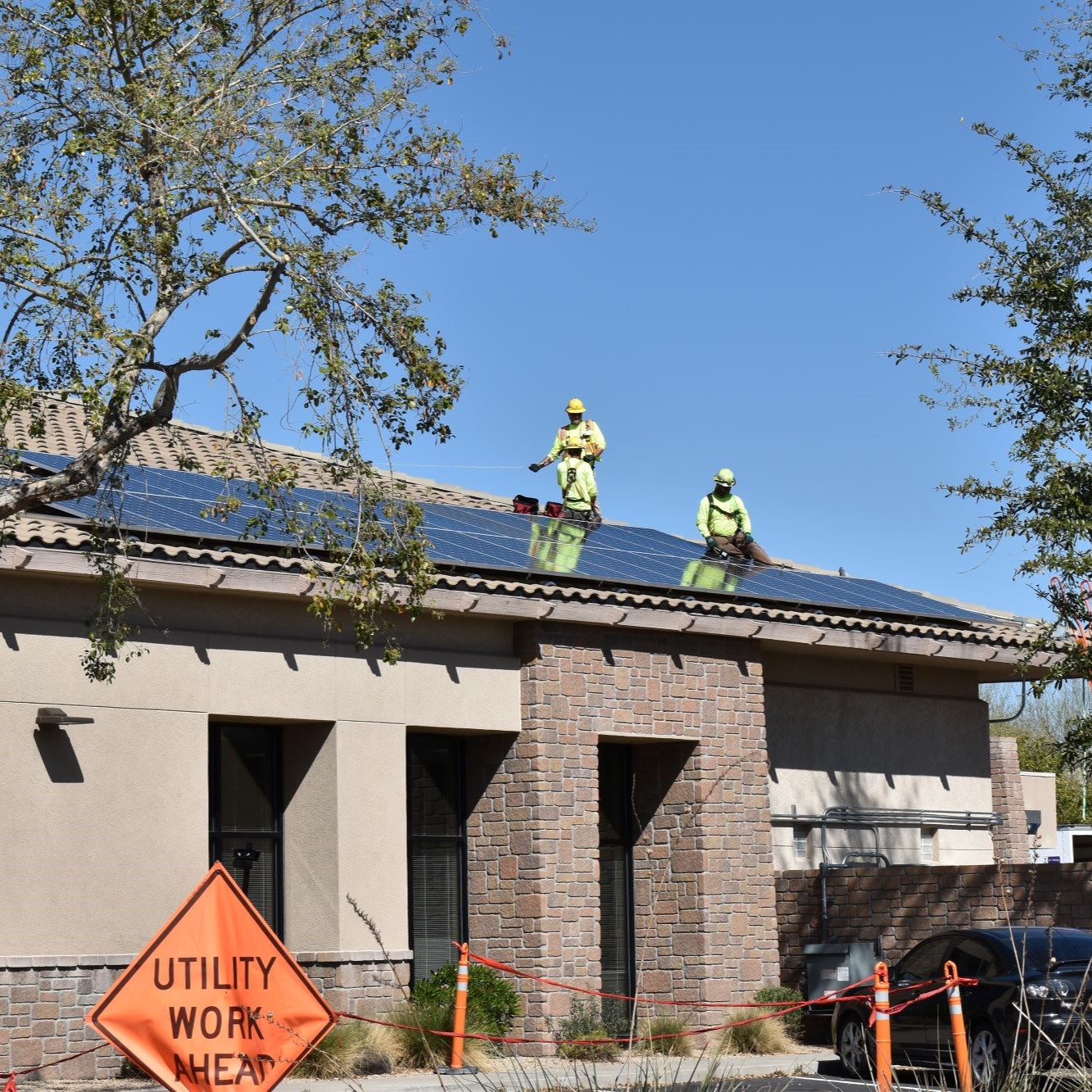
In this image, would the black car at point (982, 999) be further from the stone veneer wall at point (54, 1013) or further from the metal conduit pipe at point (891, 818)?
the stone veneer wall at point (54, 1013)

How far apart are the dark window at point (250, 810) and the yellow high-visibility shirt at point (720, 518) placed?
31.5 feet

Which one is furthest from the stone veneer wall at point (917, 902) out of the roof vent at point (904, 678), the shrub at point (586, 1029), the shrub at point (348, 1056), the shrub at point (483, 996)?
the shrub at point (348, 1056)

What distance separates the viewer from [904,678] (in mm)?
25688

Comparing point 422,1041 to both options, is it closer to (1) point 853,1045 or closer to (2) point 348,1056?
(2) point 348,1056

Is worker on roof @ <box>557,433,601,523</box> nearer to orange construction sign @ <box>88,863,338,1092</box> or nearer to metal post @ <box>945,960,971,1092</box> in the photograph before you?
metal post @ <box>945,960,971,1092</box>

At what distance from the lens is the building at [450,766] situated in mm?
16984

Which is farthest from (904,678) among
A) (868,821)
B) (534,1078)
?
(534,1078)

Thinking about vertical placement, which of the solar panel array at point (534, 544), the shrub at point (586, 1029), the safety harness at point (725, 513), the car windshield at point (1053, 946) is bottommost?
the shrub at point (586, 1029)

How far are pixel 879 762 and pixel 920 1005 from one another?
30.1ft

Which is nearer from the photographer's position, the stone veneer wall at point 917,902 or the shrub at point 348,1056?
the shrub at point 348,1056

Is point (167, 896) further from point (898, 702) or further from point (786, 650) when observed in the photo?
point (898, 702)

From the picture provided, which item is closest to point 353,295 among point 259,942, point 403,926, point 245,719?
point 259,942

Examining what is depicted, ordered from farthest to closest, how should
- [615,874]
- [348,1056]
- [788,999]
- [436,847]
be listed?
[615,874]
[788,999]
[436,847]
[348,1056]

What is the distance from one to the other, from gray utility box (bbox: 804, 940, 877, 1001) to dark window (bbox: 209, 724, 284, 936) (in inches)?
247
